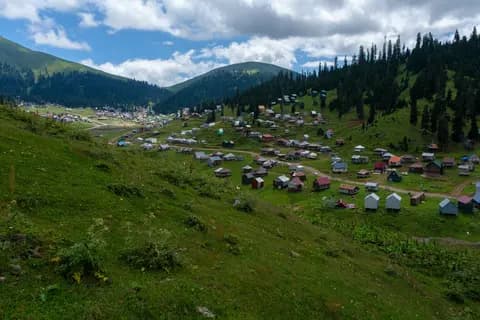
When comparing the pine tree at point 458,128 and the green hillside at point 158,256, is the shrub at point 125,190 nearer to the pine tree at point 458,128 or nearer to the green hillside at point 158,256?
the green hillside at point 158,256

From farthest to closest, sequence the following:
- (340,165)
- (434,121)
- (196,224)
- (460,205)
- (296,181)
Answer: (434,121), (340,165), (296,181), (460,205), (196,224)

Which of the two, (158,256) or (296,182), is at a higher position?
(158,256)

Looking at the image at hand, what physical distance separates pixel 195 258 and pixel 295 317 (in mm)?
5765

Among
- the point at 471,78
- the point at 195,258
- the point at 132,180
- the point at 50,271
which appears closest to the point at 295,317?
the point at 195,258

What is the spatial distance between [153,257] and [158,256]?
A: 0.73ft

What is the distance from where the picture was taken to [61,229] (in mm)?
17344

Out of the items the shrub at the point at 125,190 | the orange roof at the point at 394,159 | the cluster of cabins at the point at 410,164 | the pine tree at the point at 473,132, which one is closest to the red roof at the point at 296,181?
the cluster of cabins at the point at 410,164

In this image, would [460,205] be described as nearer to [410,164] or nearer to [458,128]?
[410,164]

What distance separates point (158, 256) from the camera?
16641mm

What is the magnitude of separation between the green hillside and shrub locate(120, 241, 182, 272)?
0.19 ft

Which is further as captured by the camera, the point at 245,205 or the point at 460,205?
the point at 460,205

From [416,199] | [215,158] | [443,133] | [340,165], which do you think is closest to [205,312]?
[416,199]

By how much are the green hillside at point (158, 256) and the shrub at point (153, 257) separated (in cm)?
6

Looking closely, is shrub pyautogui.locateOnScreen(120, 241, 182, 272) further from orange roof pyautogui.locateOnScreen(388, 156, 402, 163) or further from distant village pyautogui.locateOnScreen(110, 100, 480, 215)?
orange roof pyautogui.locateOnScreen(388, 156, 402, 163)
